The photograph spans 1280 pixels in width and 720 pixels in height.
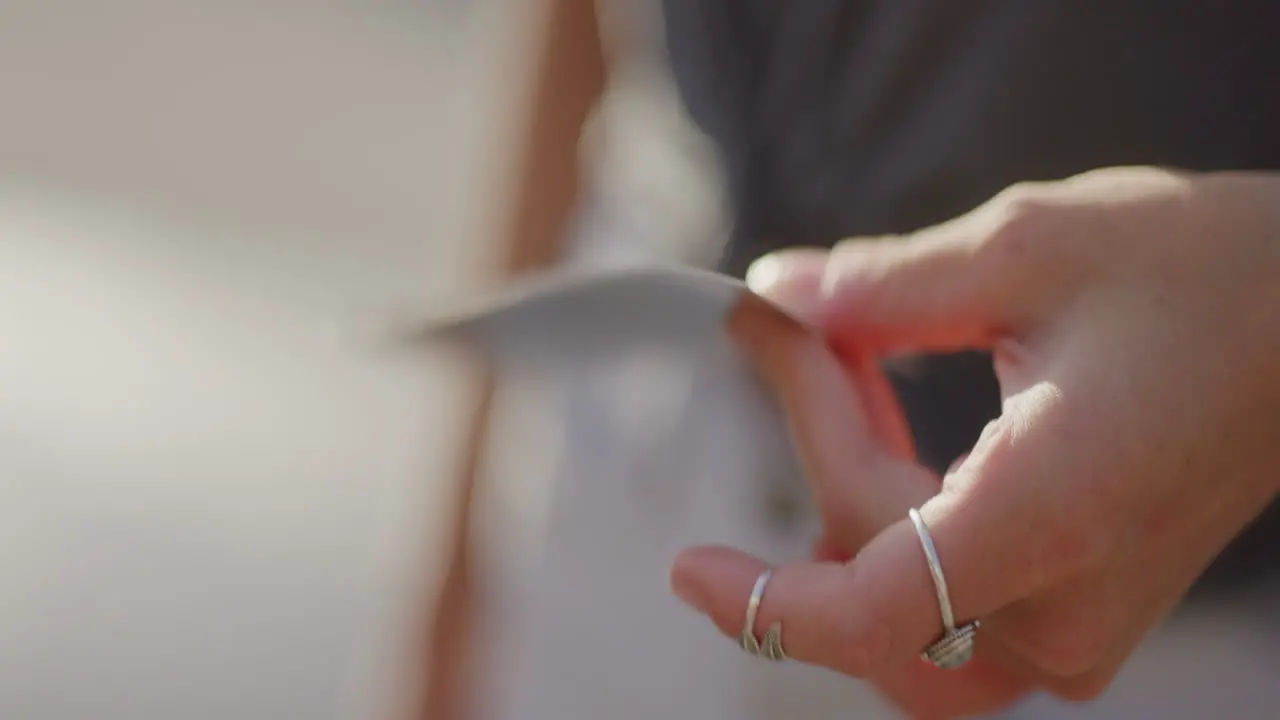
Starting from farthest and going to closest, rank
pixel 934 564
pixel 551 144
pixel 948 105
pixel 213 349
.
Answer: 1. pixel 213 349
2. pixel 551 144
3. pixel 948 105
4. pixel 934 564

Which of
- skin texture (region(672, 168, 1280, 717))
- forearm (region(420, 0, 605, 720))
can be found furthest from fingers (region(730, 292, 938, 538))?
forearm (region(420, 0, 605, 720))

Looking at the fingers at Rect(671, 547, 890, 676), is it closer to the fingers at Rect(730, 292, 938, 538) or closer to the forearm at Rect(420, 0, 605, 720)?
the fingers at Rect(730, 292, 938, 538)

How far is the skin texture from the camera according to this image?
231mm

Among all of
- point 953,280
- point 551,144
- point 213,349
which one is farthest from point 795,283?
point 213,349

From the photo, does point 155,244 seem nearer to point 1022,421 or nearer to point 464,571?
point 464,571

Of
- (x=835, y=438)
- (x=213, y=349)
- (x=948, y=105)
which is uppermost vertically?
(x=948, y=105)

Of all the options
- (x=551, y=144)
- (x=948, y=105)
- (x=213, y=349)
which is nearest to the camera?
(x=948, y=105)

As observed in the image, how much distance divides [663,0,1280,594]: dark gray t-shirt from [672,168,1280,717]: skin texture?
0.06 meters

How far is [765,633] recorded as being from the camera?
0.82 feet

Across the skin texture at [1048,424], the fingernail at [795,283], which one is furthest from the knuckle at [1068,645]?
the fingernail at [795,283]

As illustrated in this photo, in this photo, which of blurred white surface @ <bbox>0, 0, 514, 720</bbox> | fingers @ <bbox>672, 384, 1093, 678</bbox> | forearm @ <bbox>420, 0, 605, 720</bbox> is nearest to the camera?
fingers @ <bbox>672, 384, 1093, 678</bbox>

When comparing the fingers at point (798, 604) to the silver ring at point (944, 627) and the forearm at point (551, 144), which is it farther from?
the forearm at point (551, 144)

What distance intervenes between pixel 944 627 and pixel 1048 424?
0.06 metres

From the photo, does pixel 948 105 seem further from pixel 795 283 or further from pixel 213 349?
pixel 213 349
